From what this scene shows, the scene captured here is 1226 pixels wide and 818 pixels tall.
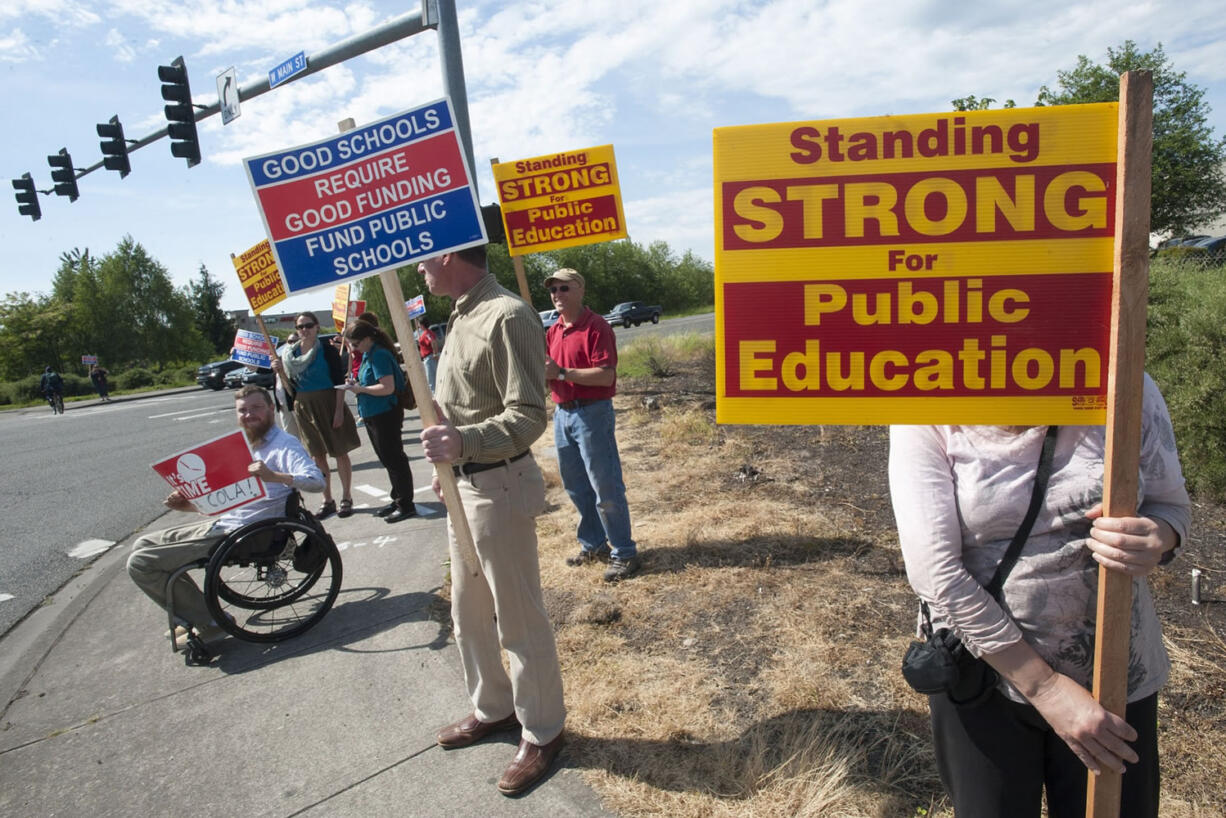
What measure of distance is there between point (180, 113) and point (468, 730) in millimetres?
12543

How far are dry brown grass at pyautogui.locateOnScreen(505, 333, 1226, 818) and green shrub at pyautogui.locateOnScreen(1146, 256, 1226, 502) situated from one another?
186cm

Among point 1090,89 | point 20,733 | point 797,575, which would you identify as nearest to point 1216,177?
point 1090,89

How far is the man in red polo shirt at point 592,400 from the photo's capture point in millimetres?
4438

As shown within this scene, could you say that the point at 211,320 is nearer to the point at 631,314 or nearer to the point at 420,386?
the point at 631,314

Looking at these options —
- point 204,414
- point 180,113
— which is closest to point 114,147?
point 180,113

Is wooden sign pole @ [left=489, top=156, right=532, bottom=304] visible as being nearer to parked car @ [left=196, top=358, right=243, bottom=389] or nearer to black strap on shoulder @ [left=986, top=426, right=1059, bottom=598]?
black strap on shoulder @ [left=986, top=426, right=1059, bottom=598]

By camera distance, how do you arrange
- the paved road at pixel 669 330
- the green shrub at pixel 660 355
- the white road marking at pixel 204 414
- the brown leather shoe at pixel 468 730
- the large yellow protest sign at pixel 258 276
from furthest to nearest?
the paved road at pixel 669 330
the white road marking at pixel 204 414
the green shrub at pixel 660 355
the large yellow protest sign at pixel 258 276
the brown leather shoe at pixel 468 730

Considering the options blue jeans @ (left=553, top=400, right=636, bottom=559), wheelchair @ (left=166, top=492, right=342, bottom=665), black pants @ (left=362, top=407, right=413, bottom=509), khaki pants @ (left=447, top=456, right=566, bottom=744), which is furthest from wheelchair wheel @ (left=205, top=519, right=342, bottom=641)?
black pants @ (left=362, top=407, right=413, bottom=509)

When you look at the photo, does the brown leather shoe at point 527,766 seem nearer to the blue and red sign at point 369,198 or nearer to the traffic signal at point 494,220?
the blue and red sign at point 369,198

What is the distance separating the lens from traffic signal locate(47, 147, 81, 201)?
1588 cm

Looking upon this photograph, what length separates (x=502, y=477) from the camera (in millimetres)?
2678

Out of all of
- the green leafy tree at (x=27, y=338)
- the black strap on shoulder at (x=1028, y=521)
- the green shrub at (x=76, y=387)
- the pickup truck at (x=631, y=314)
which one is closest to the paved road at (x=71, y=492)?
the black strap on shoulder at (x=1028, y=521)

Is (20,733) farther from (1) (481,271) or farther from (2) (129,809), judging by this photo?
(1) (481,271)

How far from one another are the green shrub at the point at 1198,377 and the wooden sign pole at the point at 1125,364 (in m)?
4.04
